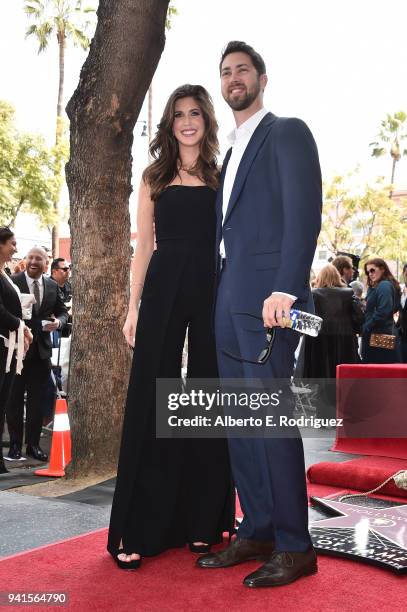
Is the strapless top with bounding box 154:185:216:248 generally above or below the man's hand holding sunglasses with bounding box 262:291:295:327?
above

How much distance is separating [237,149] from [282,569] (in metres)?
1.69

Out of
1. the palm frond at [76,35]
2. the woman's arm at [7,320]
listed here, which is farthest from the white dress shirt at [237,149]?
the palm frond at [76,35]

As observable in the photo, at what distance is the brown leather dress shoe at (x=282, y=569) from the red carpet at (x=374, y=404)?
297cm

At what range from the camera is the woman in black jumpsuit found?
10.1ft

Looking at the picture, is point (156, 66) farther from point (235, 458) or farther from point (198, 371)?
point (235, 458)

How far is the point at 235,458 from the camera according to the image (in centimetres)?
307

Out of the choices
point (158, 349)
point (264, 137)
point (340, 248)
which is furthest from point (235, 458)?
point (340, 248)

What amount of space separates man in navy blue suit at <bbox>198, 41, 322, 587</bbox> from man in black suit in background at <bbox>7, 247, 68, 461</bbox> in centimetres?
405

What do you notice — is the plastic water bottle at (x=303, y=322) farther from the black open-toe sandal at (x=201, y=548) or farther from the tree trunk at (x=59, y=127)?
the tree trunk at (x=59, y=127)

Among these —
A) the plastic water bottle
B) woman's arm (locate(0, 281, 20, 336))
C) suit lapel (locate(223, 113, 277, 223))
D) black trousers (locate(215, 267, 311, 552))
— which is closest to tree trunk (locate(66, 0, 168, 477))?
woman's arm (locate(0, 281, 20, 336))

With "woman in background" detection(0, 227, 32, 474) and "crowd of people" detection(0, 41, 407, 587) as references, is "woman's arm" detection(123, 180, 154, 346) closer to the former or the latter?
"crowd of people" detection(0, 41, 407, 587)

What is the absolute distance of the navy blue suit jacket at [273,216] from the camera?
2.74m

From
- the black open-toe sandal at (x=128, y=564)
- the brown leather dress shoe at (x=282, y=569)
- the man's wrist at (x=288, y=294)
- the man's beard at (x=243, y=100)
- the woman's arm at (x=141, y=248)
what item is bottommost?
the black open-toe sandal at (x=128, y=564)

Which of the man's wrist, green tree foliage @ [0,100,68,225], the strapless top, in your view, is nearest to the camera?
the man's wrist
